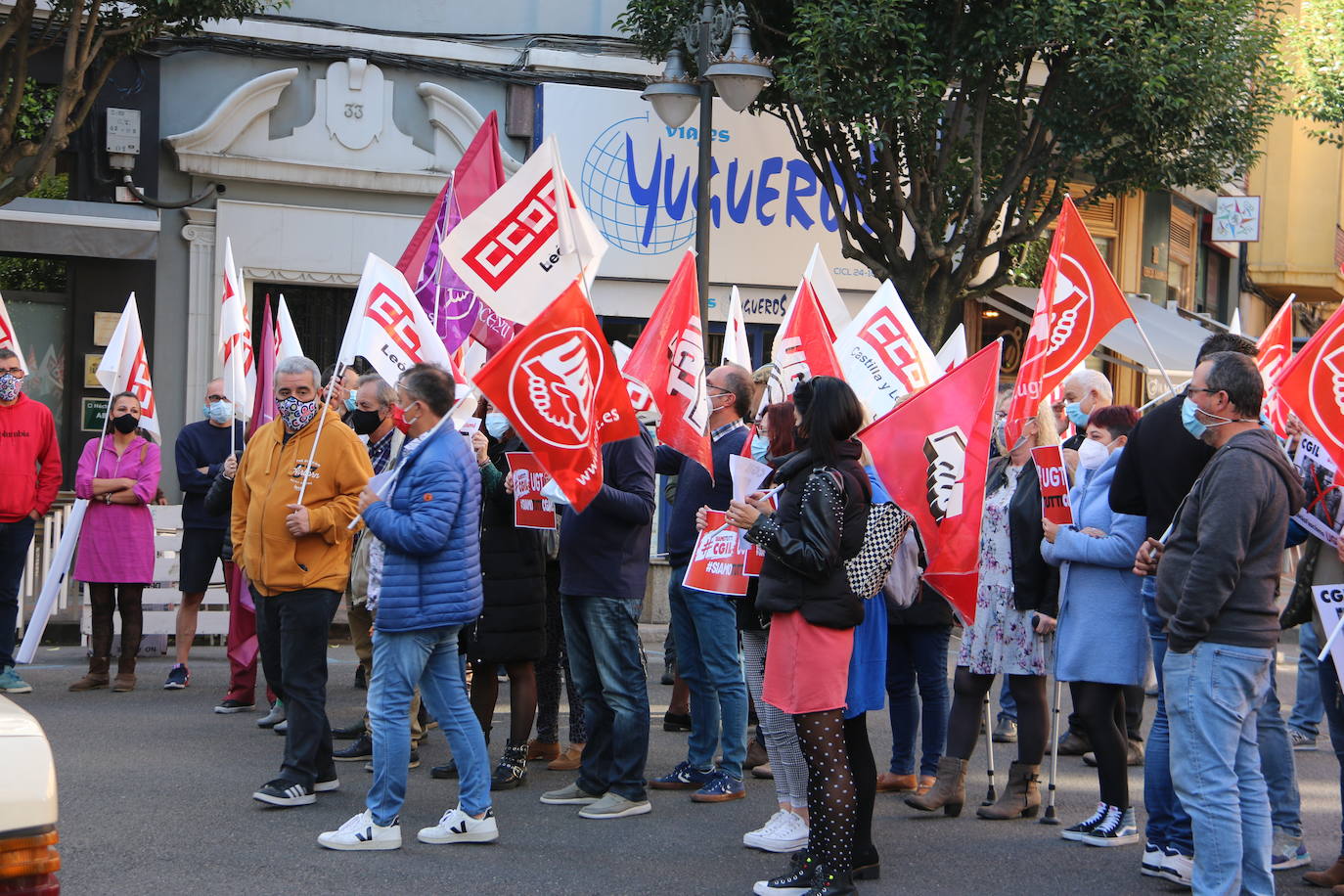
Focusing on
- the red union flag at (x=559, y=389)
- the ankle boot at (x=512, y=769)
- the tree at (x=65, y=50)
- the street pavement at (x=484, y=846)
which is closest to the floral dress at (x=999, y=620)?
the street pavement at (x=484, y=846)

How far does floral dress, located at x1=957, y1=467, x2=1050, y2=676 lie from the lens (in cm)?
661

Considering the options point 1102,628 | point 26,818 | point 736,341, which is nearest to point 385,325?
point 736,341

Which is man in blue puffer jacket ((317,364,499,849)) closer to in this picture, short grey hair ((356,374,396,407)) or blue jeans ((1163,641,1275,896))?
short grey hair ((356,374,396,407))

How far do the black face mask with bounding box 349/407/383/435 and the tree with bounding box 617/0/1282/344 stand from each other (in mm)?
7233

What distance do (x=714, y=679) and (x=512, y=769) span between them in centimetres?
104

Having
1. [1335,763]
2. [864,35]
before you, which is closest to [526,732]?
[1335,763]

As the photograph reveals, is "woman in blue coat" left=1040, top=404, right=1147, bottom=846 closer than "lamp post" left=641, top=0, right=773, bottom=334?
Yes

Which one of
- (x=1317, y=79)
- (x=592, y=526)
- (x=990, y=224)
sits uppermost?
(x=1317, y=79)

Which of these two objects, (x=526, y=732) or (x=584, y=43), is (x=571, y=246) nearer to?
(x=526, y=732)

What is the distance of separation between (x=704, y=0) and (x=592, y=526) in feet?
24.2

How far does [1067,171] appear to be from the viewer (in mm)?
15477

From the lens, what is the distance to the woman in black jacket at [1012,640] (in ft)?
21.5

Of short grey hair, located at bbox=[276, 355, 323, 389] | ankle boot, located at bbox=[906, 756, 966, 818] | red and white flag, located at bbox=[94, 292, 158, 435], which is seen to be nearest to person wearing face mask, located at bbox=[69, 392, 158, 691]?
red and white flag, located at bbox=[94, 292, 158, 435]

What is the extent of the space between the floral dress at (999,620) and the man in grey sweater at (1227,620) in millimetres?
1525
